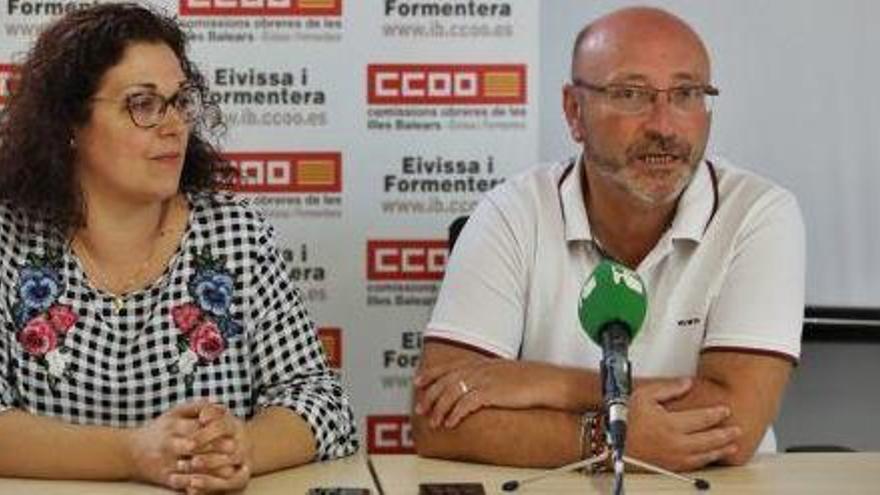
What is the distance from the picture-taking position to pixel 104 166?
2527 millimetres

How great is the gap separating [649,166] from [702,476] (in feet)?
2.04

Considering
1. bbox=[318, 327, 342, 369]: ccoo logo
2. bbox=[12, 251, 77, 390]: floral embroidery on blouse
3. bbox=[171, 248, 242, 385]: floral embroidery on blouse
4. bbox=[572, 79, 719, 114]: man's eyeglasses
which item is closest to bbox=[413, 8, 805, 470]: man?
bbox=[572, 79, 719, 114]: man's eyeglasses

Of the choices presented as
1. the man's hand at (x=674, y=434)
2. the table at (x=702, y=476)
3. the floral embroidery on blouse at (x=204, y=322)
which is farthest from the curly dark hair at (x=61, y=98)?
the man's hand at (x=674, y=434)

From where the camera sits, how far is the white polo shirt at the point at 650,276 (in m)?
2.57

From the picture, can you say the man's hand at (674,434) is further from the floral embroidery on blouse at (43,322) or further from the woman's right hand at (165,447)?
the floral embroidery on blouse at (43,322)

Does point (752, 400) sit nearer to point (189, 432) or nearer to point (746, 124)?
point (189, 432)

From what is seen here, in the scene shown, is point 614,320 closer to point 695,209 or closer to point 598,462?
point 598,462

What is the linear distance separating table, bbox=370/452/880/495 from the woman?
193mm

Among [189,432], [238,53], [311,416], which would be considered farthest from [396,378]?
[189,432]

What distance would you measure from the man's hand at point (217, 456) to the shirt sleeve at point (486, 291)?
545mm

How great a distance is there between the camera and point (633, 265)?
2670 millimetres

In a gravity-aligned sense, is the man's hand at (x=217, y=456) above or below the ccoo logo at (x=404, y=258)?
below

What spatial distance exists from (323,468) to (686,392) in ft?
2.06

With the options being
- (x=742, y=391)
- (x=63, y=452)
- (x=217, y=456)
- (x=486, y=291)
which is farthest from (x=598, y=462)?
(x=63, y=452)
